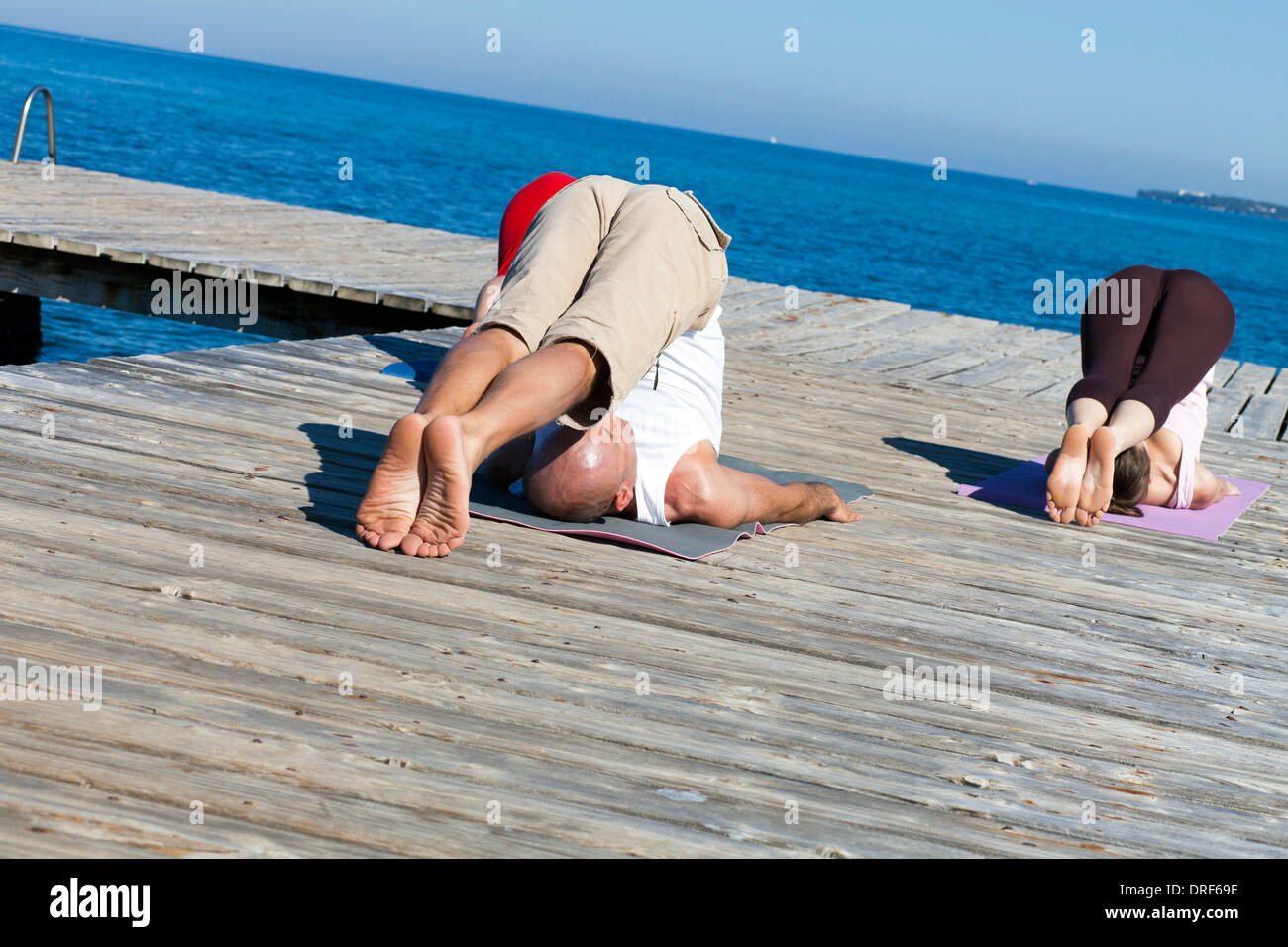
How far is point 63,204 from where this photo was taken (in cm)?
1019

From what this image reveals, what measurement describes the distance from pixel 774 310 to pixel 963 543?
5.96 metres

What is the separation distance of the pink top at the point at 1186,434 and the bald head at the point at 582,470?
8.67ft

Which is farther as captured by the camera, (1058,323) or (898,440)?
(1058,323)

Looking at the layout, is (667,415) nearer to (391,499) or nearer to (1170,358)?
(391,499)

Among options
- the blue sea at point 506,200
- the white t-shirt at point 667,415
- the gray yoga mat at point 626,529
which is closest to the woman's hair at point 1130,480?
the gray yoga mat at point 626,529

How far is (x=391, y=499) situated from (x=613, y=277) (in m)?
0.88

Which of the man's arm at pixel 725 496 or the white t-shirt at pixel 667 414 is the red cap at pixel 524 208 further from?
the man's arm at pixel 725 496

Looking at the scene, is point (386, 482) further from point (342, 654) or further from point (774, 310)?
point (774, 310)

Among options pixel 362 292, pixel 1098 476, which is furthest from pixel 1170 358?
pixel 362 292

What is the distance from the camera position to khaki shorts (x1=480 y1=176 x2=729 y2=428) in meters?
3.40

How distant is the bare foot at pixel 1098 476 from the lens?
15.2 ft

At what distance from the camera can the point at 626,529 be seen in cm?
386

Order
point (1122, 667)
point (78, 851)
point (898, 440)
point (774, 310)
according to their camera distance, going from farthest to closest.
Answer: point (774, 310) → point (898, 440) → point (1122, 667) → point (78, 851)

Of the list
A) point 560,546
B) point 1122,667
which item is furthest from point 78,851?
point 1122,667
